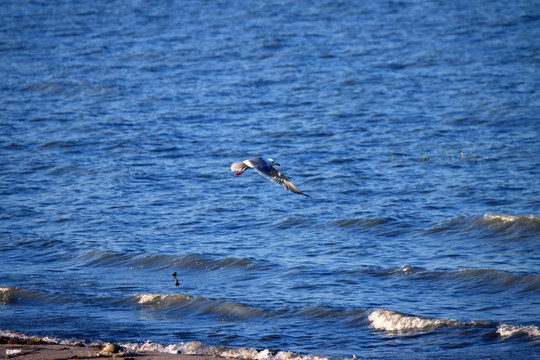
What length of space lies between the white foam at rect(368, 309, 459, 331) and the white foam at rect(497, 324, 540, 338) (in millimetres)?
553

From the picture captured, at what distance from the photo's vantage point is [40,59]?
27469 mm

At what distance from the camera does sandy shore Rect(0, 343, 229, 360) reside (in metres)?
7.96

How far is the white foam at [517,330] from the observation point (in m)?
8.75

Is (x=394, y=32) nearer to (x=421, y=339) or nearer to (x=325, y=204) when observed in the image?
(x=325, y=204)

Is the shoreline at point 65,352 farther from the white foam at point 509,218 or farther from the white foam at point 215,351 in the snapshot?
Answer: the white foam at point 509,218

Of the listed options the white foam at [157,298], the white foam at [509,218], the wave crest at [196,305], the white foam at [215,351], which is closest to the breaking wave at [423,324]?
the white foam at [215,351]

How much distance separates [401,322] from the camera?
9.27 meters

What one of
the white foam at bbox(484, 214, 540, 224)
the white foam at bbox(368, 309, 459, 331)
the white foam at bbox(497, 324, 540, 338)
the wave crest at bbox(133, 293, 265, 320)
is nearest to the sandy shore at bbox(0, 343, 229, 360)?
the wave crest at bbox(133, 293, 265, 320)

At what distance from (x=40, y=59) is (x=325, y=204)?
17.0 meters

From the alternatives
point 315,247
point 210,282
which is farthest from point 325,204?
point 210,282

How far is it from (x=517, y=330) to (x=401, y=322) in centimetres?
139

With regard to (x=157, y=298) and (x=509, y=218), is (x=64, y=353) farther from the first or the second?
(x=509, y=218)

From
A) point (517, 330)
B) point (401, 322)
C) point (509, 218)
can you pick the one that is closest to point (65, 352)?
point (401, 322)

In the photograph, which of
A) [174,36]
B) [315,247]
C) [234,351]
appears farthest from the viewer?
Result: [174,36]
